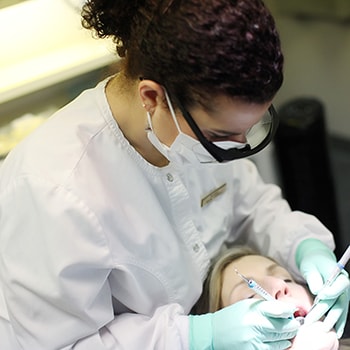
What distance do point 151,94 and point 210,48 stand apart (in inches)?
6.8

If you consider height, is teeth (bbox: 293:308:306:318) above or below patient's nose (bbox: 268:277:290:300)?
below

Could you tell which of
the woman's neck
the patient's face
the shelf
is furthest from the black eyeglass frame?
the shelf

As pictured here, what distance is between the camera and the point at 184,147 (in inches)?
51.9

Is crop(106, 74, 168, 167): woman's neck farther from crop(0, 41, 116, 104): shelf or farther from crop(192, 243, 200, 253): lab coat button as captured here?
crop(0, 41, 116, 104): shelf

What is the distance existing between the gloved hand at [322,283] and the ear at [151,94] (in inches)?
21.5

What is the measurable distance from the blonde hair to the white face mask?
36 cm

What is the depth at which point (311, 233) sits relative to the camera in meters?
1.69

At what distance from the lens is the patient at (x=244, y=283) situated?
1.55 m

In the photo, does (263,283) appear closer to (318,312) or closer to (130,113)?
(318,312)

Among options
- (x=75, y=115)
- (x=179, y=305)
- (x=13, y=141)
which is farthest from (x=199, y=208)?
(x=13, y=141)

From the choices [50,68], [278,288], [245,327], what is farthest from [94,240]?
[50,68]

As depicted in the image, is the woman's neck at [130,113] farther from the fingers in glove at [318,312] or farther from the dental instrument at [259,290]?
the fingers in glove at [318,312]

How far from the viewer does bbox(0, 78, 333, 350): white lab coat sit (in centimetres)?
131

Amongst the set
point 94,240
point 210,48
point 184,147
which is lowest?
point 94,240
